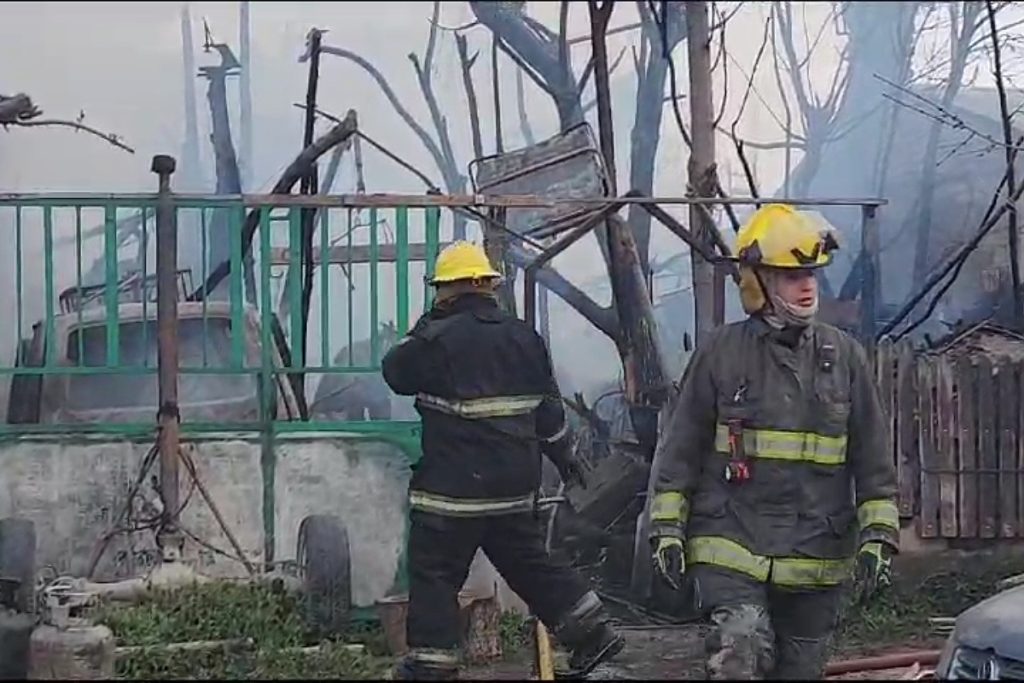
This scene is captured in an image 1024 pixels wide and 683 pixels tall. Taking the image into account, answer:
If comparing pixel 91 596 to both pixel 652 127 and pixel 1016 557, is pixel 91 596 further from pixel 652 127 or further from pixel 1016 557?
pixel 652 127

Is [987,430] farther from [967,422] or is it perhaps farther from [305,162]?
[305,162]

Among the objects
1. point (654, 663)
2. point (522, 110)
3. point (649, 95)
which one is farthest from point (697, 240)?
point (522, 110)

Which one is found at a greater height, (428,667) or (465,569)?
(465,569)

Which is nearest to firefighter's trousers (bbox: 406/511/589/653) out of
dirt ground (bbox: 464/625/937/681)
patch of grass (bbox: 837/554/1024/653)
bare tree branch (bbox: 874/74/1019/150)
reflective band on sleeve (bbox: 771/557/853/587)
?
dirt ground (bbox: 464/625/937/681)

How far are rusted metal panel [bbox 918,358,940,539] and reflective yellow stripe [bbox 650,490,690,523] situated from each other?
3.64 metres

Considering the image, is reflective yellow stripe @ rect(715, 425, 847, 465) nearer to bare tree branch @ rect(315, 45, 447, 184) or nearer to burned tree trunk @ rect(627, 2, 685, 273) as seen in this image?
burned tree trunk @ rect(627, 2, 685, 273)

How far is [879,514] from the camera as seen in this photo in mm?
5328

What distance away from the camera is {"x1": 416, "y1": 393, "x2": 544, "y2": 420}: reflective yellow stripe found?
6.34 meters

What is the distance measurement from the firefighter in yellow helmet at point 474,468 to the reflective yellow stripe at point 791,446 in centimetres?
128

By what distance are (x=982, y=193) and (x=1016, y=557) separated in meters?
3.63

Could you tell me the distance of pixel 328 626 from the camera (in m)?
7.15

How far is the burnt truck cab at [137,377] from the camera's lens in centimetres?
795

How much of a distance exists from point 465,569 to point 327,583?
1015 mm

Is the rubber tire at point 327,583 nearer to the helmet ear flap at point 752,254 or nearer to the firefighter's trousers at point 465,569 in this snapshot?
the firefighter's trousers at point 465,569
